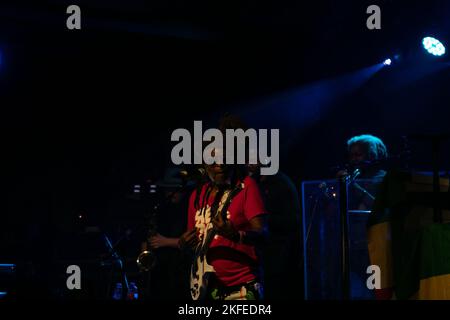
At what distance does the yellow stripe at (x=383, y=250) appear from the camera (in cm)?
255

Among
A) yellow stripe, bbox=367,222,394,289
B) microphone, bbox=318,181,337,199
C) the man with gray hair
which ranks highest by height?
the man with gray hair

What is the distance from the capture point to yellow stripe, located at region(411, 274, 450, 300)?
2293 millimetres

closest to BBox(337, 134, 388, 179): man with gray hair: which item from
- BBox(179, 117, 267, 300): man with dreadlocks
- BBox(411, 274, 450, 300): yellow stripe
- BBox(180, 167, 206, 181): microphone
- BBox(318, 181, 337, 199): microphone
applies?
BBox(318, 181, 337, 199): microphone

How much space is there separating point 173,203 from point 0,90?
309 centimetres

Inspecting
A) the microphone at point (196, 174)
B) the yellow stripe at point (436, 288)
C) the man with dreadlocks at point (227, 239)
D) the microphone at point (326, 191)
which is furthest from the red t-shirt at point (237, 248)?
the microphone at point (326, 191)

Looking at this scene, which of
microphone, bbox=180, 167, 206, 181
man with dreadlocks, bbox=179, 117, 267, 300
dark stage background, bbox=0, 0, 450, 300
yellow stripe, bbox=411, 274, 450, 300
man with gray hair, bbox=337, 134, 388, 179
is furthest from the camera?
dark stage background, bbox=0, 0, 450, 300

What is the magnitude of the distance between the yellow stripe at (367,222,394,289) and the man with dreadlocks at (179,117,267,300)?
974 mm

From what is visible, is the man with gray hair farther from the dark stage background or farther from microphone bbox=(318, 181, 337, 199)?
the dark stage background

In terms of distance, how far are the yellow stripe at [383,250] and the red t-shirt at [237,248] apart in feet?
3.34

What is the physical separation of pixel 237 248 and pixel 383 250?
1.12m

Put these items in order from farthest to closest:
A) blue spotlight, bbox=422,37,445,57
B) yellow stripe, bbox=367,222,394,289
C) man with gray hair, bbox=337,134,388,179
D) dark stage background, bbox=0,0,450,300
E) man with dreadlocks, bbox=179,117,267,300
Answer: dark stage background, bbox=0,0,450,300
blue spotlight, bbox=422,37,445,57
man with gray hair, bbox=337,134,388,179
man with dreadlocks, bbox=179,117,267,300
yellow stripe, bbox=367,222,394,289

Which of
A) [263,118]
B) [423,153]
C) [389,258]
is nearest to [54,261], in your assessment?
[263,118]

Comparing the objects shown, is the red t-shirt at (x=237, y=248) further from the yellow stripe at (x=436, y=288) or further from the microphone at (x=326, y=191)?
the microphone at (x=326, y=191)

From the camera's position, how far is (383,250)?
2.57m
